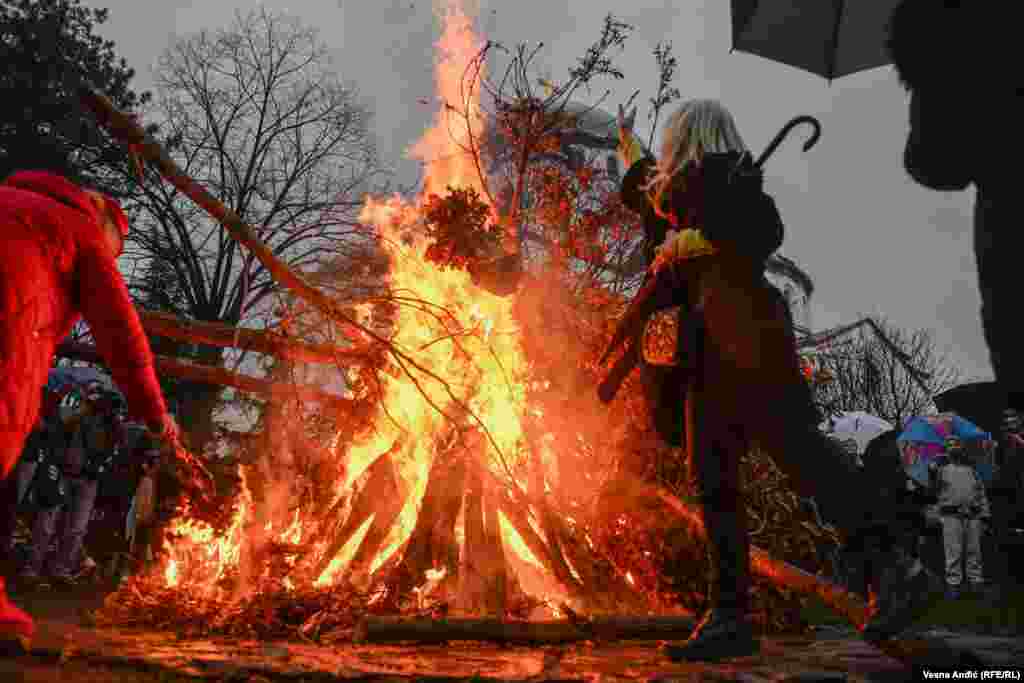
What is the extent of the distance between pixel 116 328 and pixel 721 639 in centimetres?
291

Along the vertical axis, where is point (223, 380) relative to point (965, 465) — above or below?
below

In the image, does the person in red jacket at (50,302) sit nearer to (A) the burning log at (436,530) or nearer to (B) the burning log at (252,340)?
(B) the burning log at (252,340)

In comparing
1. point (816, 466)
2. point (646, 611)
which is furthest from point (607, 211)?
point (816, 466)

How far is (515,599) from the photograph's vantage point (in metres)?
4.46

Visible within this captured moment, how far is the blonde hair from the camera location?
140 inches

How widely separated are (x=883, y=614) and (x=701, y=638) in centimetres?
72

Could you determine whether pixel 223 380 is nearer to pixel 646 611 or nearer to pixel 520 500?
pixel 520 500

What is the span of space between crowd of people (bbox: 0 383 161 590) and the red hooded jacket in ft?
16.4

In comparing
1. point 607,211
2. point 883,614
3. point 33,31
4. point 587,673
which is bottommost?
point 587,673

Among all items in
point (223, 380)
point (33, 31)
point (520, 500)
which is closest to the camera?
point (520, 500)

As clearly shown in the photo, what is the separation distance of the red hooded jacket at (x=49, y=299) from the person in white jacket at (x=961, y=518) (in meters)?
11.0

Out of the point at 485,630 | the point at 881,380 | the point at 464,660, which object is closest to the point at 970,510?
the point at 485,630

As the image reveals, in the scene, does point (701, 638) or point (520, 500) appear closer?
point (701, 638)

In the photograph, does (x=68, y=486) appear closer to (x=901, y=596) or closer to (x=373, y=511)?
(x=373, y=511)
